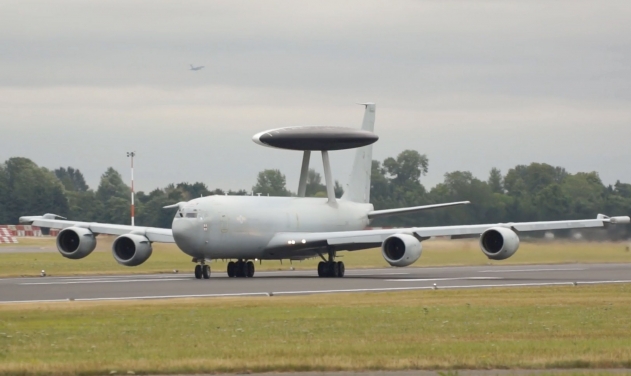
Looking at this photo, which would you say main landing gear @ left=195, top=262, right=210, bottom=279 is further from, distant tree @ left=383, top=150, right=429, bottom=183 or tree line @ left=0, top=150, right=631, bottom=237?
distant tree @ left=383, top=150, right=429, bottom=183

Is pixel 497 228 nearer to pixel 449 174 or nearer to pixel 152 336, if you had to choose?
pixel 449 174

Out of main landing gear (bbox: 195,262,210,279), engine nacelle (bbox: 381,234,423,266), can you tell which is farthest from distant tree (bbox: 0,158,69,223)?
engine nacelle (bbox: 381,234,423,266)

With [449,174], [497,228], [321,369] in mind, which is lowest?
[321,369]

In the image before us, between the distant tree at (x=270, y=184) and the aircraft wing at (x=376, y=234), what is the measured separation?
21.8 m

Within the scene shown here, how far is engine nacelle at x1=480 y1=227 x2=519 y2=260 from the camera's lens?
4259 centimetres

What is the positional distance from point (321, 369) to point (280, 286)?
21.0 meters

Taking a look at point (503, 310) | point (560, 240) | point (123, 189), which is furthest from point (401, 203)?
point (123, 189)

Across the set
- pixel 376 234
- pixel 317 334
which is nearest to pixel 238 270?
pixel 376 234

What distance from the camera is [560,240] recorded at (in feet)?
181

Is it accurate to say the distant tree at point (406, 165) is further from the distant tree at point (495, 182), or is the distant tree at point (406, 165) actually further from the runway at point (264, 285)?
the runway at point (264, 285)

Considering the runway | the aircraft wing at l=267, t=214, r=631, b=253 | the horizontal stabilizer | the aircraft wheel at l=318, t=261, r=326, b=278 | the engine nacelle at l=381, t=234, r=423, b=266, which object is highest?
the horizontal stabilizer

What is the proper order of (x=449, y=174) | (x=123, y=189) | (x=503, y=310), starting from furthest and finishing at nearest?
(x=123, y=189) → (x=449, y=174) → (x=503, y=310)

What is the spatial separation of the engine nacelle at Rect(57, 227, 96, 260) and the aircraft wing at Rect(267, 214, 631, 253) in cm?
738

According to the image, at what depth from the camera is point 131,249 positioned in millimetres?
45938
